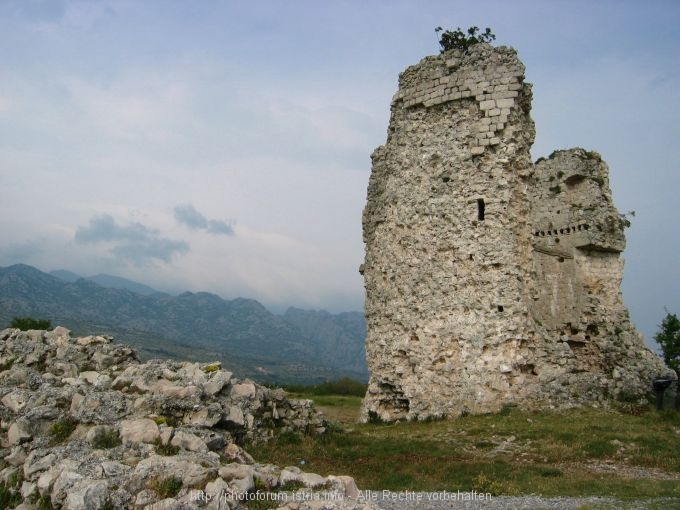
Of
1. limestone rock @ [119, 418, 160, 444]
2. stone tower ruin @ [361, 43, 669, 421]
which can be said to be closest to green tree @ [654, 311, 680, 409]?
stone tower ruin @ [361, 43, 669, 421]

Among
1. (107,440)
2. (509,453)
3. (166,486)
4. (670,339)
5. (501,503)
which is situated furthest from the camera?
(670,339)

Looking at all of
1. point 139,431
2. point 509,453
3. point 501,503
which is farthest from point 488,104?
point 139,431

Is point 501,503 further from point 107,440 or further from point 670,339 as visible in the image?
point 670,339

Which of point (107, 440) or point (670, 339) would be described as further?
point (670, 339)

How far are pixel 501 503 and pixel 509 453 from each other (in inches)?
171

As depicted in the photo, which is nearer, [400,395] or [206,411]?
[206,411]

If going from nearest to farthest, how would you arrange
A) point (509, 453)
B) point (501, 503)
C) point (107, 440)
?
point (501, 503), point (107, 440), point (509, 453)

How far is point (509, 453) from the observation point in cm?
1309

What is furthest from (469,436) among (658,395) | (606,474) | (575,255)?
(575,255)

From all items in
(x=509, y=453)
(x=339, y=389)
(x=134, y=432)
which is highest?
(x=134, y=432)

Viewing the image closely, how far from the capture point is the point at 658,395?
17641mm

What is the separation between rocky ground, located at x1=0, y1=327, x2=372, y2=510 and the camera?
7281mm

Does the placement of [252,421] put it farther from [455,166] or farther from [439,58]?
[439,58]

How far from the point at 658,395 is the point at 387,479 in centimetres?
1105
